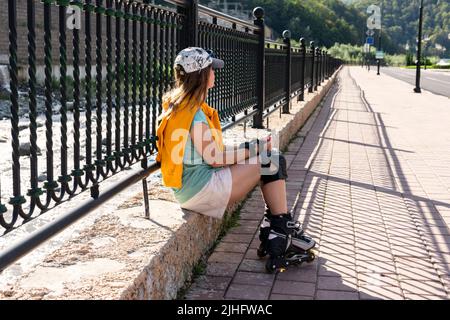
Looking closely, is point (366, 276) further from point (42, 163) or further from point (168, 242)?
point (42, 163)

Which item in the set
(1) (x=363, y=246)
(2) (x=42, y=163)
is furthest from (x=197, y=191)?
(2) (x=42, y=163)

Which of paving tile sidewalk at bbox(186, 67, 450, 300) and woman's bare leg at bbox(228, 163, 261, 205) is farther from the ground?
woman's bare leg at bbox(228, 163, 261, 205)

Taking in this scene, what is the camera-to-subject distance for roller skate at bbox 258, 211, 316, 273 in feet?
12.5

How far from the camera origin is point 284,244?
3.84 meters

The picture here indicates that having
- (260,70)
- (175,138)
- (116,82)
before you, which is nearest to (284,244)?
(175,138)

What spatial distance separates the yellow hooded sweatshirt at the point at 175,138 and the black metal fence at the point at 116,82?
0.15 metres

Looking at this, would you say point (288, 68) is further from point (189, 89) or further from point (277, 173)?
point (189, 89)

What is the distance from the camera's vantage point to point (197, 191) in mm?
3848

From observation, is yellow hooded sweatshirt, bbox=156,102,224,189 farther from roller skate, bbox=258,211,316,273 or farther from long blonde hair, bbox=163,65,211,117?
roller skate, bbox=258,211,316,273

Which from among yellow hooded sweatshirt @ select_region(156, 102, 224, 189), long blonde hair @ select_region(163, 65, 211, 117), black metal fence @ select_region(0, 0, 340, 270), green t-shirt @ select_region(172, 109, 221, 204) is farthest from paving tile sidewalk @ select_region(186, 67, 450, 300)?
long blonde hair @ select_region(163, 65, 211, 117)

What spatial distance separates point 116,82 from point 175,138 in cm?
50

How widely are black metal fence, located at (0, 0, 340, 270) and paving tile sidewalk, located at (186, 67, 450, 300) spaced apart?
87 centimetres
